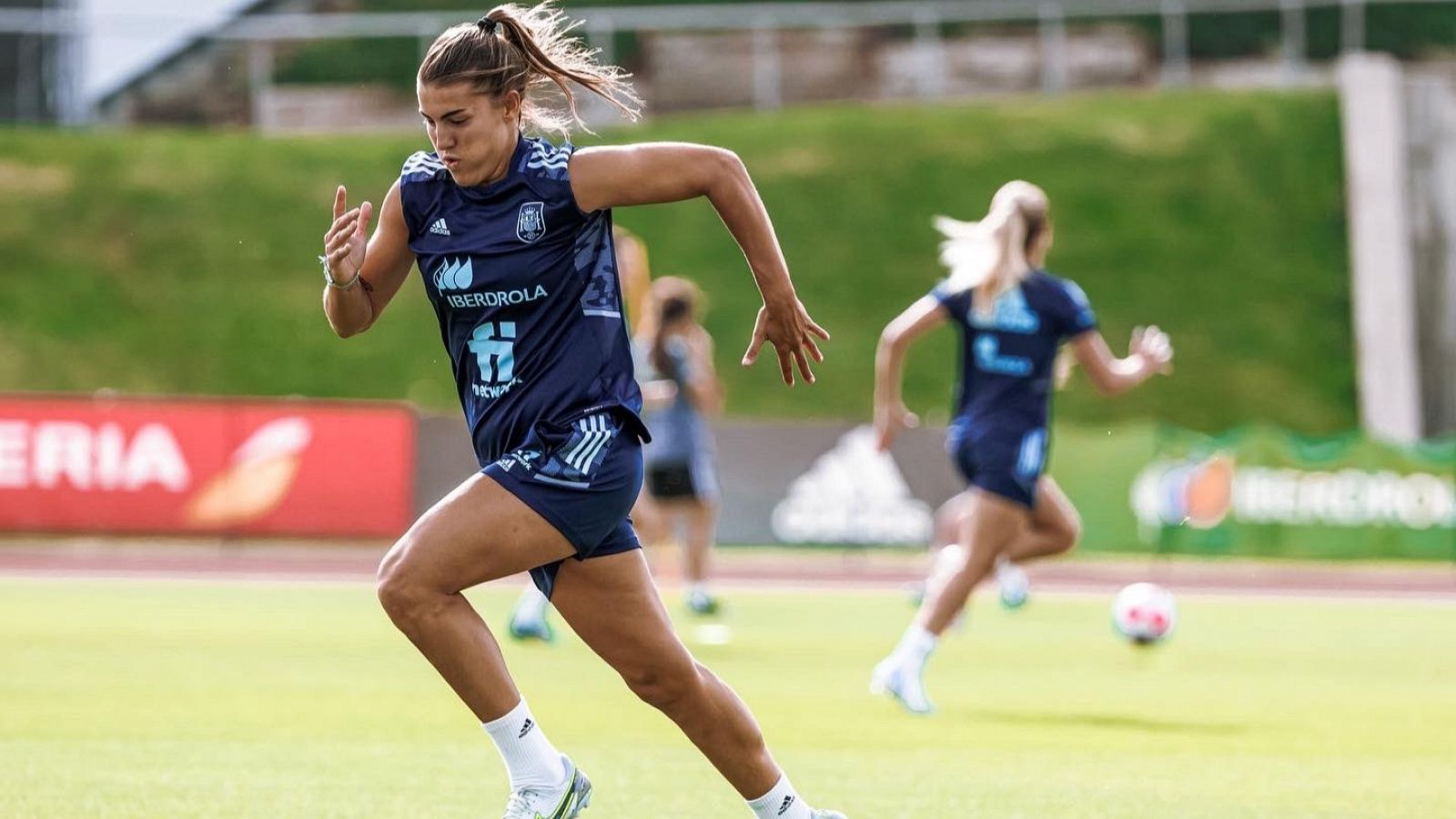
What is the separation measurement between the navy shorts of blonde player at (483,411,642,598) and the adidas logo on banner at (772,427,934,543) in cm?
1667

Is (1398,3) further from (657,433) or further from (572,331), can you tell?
(572,331)

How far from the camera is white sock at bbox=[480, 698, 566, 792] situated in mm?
5293

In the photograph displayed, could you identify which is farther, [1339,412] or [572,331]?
[1339,412]

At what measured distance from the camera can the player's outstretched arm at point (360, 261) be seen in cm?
532

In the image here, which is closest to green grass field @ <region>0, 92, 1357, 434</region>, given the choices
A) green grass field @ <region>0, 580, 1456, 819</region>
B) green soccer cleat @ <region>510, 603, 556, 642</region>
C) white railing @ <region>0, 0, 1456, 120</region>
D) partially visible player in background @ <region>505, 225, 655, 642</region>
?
white railing @ <region>0, 0, 1456, 120</region>

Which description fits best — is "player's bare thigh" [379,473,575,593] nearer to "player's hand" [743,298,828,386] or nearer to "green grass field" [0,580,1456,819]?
"player's hand" [743,298,828,386]

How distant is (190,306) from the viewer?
105 ft

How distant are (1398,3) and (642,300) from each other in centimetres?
2330

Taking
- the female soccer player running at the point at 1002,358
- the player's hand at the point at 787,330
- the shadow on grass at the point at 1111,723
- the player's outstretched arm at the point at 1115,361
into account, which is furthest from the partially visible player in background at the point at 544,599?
the player's hand at the point at 787,330

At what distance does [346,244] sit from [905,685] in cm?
453

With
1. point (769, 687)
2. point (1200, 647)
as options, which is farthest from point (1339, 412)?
point (769, 687)

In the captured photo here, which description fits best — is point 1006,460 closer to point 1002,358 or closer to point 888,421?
point 1002,358

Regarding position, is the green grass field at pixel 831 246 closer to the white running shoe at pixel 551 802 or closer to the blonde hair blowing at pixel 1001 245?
the blonde hair blowing at pixel 1001 245

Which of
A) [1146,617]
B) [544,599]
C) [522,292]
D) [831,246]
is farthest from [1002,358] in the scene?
[831,246]
